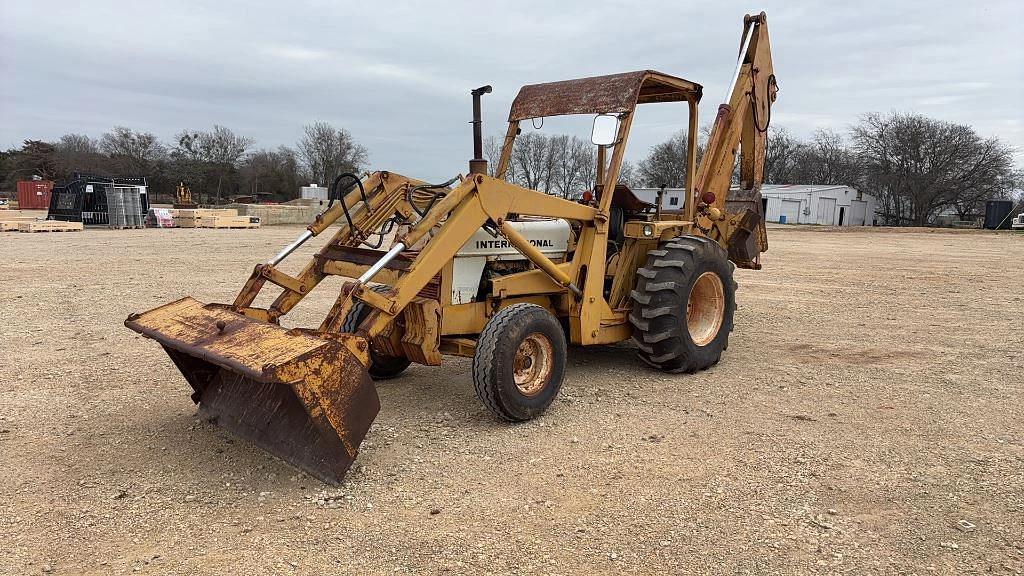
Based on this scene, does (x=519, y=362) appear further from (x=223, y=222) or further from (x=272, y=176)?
(x=272, y=176)

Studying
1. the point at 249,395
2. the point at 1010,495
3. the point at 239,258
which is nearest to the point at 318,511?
the point at 249,395

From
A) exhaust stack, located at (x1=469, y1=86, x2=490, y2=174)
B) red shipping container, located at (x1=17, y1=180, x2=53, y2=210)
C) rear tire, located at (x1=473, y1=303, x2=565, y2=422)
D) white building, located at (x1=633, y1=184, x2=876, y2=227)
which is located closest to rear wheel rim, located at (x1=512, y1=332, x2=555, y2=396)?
rear tire, located at (x1=473, y1=303, x2=565, y2=422)

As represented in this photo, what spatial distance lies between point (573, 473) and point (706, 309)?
3028mm

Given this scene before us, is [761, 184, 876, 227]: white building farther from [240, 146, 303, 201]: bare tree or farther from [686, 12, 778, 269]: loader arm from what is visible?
[686, 12, 778, 269]: loader arm

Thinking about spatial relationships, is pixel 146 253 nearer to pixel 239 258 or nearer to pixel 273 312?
pixel 239 258

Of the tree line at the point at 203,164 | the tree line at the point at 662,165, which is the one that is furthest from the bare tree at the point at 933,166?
the tree line at the point at 203,164

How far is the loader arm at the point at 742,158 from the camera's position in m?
7.17

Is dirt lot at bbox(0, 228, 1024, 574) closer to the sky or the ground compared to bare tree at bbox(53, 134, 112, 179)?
closer to the ground

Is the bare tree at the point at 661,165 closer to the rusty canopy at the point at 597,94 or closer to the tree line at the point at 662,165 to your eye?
the tree line at the point at 662,165

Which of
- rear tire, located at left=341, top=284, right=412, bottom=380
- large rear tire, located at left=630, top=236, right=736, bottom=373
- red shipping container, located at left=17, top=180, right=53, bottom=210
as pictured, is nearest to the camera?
rear tire, located at left=341, top=284, right=412, bottom=380

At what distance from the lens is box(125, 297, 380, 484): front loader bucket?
3529mm

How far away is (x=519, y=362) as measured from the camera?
488 centimetres

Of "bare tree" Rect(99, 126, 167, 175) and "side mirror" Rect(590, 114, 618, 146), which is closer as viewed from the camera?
"side mirror" Rect(590, 114, 618, 146)

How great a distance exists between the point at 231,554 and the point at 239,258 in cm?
1435
